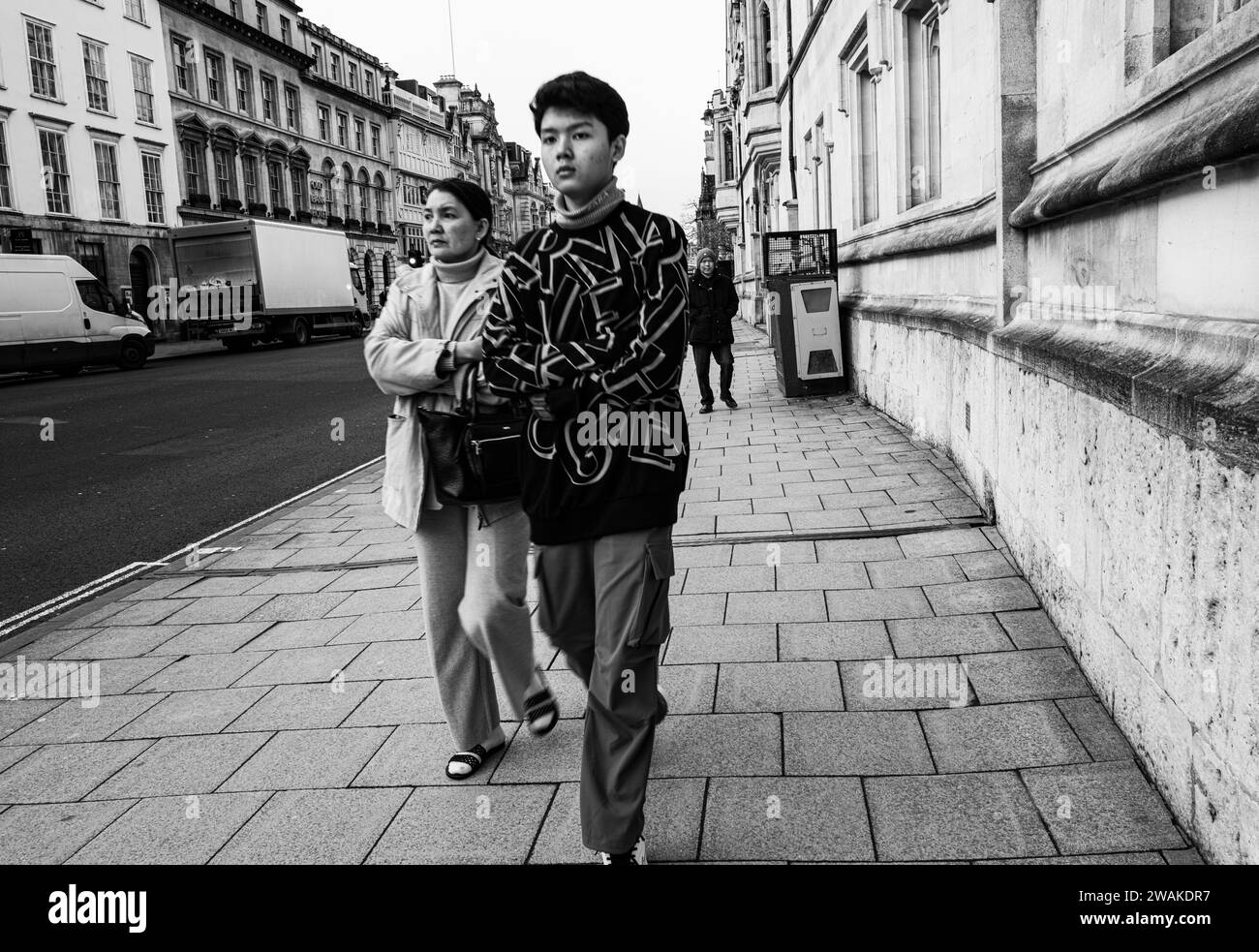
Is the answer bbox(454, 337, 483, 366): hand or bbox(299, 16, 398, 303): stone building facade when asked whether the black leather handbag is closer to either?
bbox(454, 337, 483, 366): hand

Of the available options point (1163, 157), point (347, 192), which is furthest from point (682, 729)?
point (347, 192)

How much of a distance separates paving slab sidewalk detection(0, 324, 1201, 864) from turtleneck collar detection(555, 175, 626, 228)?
169cm

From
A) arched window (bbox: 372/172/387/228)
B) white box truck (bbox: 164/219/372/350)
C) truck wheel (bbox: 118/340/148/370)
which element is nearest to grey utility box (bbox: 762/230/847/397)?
truck wheel (bbox: 118/340/148/370)

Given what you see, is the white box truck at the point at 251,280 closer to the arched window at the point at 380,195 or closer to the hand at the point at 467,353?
the hand at the point at 467,353

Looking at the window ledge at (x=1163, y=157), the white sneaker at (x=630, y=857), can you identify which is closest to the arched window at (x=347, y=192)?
the window ledge at (x=1163, y=157)

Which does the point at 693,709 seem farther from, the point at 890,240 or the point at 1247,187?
the point at 890,240

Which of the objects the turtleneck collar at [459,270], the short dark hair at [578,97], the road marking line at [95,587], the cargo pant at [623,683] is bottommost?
the road marking line at [95,587]

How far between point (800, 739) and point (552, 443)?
4.81 feet

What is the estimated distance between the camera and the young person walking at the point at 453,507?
3229 millimetres

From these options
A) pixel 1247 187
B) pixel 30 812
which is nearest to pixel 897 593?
pixel 1247 187

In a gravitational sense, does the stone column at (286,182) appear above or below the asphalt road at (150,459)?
above

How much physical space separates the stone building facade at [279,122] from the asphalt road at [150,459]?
85.9 ft

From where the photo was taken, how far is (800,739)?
348 centimetres

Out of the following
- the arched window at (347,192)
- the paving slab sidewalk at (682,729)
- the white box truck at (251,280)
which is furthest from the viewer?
the arched window at (347,192)
